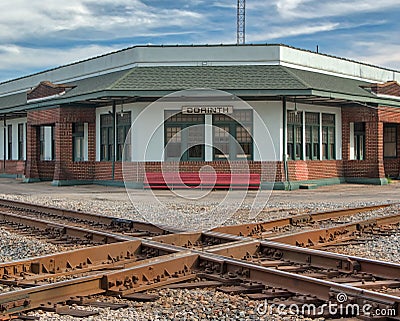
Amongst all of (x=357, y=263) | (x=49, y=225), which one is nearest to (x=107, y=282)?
(x=357, y=263)

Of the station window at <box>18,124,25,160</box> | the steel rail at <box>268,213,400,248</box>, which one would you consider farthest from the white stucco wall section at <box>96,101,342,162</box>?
the steel rail at <box>268,213,400,248</box>

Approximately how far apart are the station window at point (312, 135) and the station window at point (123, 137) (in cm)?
769

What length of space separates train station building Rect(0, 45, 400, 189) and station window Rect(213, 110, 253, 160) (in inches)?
1.6

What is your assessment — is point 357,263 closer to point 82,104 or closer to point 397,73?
point 82,104

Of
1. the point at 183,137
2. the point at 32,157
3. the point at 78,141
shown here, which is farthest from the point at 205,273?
the point at 32,157

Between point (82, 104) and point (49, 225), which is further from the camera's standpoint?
point (82, 104)

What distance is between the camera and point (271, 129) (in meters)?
24.3

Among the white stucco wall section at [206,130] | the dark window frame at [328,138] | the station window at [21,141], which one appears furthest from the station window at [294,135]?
the station window at [21,141]

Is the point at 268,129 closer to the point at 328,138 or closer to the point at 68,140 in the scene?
the point at 328,138

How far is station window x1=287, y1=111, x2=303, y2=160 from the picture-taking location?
2505 cm

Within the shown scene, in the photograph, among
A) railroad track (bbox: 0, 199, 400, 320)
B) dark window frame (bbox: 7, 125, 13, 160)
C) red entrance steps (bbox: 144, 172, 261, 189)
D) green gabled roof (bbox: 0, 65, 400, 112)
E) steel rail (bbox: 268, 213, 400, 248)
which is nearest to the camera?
railroad track (bbox: 0, 199, 400, 320)

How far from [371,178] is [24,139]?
19.4 meters

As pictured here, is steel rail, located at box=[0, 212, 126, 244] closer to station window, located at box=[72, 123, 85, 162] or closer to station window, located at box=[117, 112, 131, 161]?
station window, located at box=[117, 112, 131, 161]

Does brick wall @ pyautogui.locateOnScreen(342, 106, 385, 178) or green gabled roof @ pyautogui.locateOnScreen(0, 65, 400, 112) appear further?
brick wall @ pyautogui.locateOnScreen(342, 106, 385, 178)
